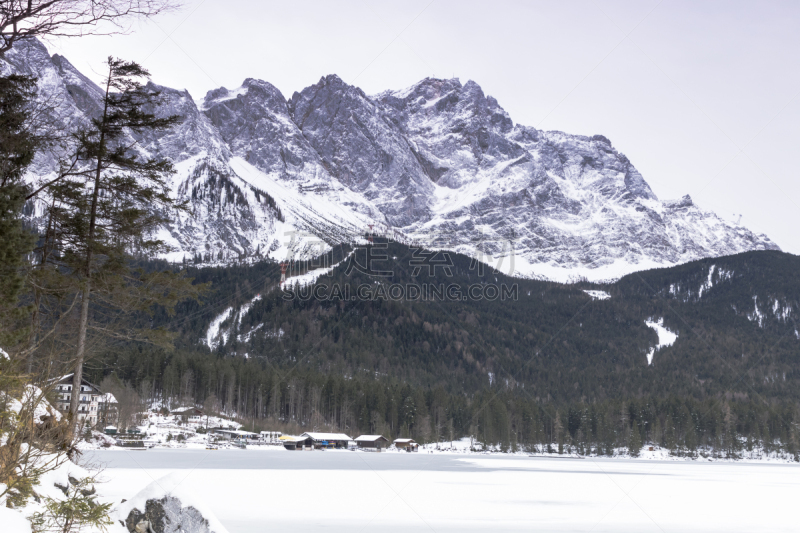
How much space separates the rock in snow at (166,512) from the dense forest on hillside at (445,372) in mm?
69811

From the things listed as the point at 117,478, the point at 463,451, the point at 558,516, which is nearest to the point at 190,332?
the point at 463,451

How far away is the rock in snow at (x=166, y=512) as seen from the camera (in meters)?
11.6

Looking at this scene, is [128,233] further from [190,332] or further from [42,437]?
[190,332]

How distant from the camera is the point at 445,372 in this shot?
148m

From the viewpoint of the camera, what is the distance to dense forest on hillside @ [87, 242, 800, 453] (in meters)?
99.3

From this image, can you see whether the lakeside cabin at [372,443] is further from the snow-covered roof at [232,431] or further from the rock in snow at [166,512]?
the rock in snow at [166,512]

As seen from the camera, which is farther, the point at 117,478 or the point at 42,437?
the point at 117,478

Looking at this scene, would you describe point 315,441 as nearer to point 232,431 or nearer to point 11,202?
point 232,431

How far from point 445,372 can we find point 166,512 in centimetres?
13921

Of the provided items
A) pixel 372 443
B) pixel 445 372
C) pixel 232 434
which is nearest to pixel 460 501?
pixel 372 443

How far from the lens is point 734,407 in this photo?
107m

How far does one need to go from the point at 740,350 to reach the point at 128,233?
7493 inches

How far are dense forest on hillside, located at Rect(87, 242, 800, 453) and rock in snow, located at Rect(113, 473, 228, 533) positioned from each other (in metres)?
69.8

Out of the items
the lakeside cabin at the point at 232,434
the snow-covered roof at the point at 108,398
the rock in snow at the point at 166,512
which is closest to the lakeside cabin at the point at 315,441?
the lakeside cabin at the point at 232,434
